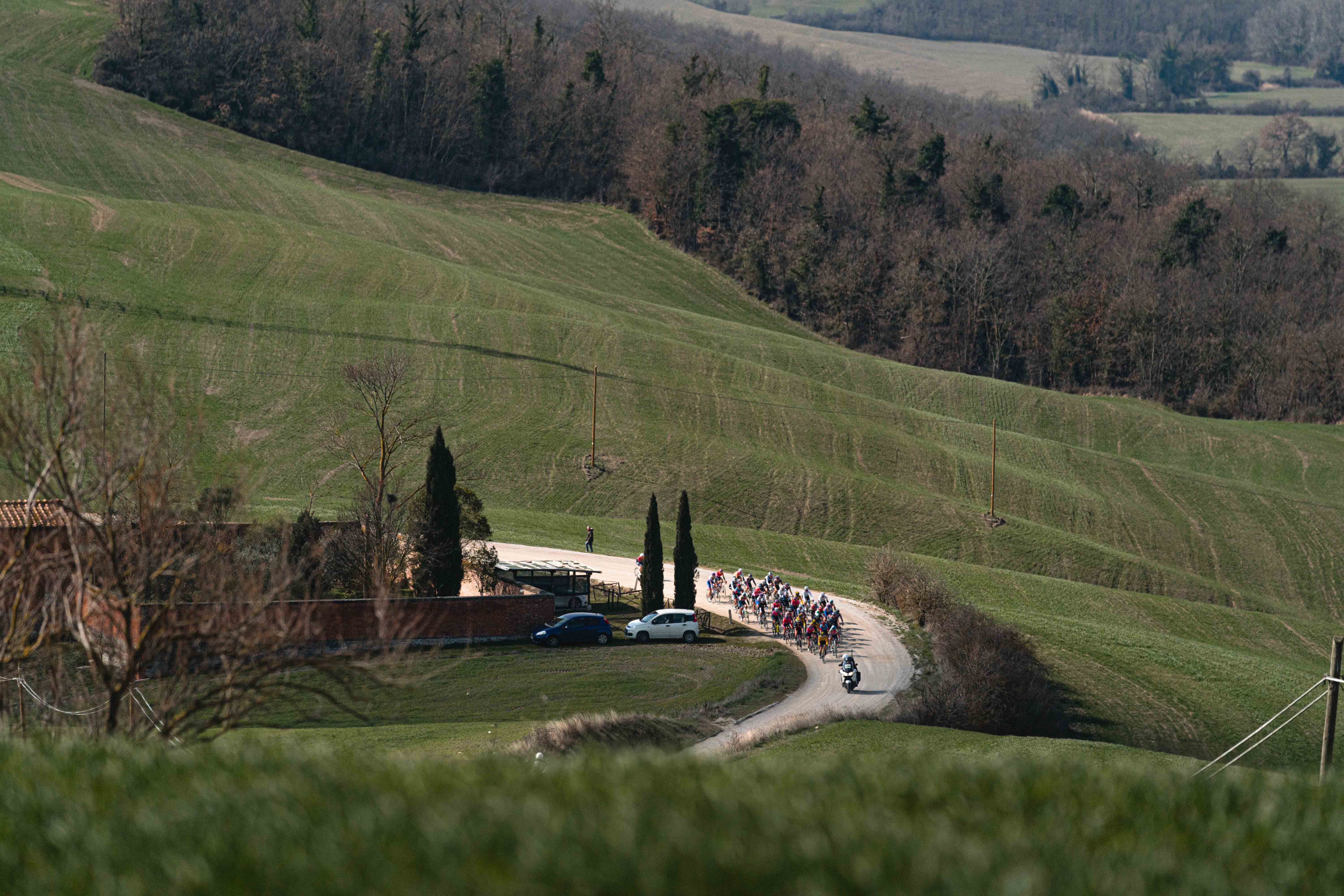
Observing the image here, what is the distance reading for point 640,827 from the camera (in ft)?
27.9

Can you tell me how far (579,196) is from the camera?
136 metres

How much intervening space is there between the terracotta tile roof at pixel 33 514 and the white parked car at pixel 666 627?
15.9m

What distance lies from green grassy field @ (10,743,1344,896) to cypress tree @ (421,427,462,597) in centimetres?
2518

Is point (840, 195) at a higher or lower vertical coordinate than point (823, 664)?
higher

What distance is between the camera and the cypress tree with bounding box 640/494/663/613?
1510 inches

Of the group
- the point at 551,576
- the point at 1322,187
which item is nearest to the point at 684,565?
the point at 551,576

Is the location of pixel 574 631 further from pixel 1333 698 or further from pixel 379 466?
pixel 1333 698

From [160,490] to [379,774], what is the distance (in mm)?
4809

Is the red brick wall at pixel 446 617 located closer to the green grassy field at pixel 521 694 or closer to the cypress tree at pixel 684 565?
the green grassy field at pixel 521 694

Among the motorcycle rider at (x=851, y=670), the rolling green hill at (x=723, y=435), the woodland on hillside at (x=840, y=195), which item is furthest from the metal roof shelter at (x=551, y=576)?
the woodland on hillside at (x=840, y=195)

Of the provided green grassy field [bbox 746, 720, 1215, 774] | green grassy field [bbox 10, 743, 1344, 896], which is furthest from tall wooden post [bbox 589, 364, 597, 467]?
green grassy field [bbox 10, 743, 1344, 896]

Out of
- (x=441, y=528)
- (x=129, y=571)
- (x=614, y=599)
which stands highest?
(x=129, y=571)

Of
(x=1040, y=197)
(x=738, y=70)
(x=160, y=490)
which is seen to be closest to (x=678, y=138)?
(x=1040, y=197)

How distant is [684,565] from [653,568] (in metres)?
1.20
